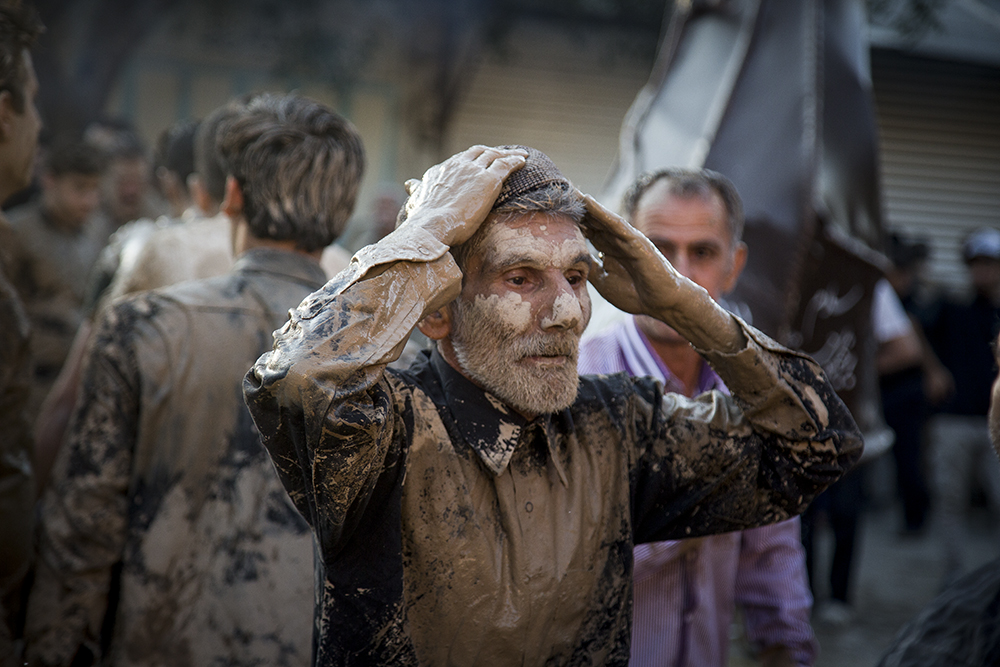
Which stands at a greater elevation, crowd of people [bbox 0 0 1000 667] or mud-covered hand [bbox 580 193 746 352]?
mud-covered hand [bbox 580 193 746 352]

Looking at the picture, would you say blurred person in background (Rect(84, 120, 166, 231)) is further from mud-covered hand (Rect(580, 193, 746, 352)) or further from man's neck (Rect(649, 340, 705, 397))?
mud-covered hand (Rect(580, 193, 746, 352))

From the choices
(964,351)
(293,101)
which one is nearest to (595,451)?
(293,101)

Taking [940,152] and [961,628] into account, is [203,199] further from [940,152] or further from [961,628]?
[940,152]

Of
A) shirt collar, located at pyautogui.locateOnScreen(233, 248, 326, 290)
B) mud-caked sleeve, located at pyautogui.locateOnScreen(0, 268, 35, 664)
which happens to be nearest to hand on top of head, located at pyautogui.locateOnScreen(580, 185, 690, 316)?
shirt collar, located at pyautogui.locateOnScreen(233, 248, 326, 290)

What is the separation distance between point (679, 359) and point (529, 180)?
3.39ft

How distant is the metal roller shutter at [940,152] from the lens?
30.7 ft

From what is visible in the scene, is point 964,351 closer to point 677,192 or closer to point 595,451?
point 677,192

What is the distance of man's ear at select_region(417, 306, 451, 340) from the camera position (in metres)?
1.86

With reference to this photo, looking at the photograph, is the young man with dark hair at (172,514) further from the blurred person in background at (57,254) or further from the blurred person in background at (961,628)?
the blurred person in background at (57,254)

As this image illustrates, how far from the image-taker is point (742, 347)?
1909 millimetres

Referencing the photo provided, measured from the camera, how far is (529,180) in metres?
1.80

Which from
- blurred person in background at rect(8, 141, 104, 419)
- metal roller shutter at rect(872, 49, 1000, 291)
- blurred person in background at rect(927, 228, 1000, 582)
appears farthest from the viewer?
metal roller shutter at rect(872, 49, 1000, 291)

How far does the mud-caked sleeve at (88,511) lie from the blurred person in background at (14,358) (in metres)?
0.29

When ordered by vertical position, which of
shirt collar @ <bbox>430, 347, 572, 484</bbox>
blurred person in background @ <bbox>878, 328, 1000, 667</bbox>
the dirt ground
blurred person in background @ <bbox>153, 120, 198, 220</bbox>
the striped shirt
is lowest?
the dirt ground
